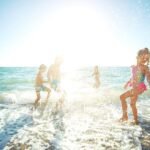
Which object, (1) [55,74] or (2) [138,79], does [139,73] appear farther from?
(1) [55,74]

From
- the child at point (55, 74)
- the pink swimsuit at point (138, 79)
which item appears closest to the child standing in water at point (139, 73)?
the pink swimsuit at point (138, 79)

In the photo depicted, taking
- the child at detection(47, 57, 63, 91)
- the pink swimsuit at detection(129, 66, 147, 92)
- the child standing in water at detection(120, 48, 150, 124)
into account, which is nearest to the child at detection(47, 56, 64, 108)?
the child at detection(47, 57, 63, 91)

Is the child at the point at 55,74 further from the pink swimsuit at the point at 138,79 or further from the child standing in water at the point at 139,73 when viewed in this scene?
the pink swimsuit at the point at 138,79

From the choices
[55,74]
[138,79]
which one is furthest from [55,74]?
[138,79]

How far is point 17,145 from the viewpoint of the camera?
5543 millimetres

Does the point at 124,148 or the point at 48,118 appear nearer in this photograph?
the point at 124,148

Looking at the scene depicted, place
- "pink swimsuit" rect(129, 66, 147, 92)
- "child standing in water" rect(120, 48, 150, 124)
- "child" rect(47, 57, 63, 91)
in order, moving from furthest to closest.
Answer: "child" rect(47, 57, 63, 91) → "pink swimsuit" rect(129, 66, 147, 92) → "child standing in water" rect(120, 48, 150, 124)

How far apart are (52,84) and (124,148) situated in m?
5.62

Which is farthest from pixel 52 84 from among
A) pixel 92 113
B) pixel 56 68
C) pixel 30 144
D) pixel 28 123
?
pixel 30 144

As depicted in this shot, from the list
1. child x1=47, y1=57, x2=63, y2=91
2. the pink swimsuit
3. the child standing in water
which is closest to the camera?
the child standing in water

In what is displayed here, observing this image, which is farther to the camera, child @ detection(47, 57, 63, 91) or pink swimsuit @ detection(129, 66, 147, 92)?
child @ detection(47, 57, 63, 91)

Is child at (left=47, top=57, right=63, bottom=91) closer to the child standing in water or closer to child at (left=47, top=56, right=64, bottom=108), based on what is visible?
child at (left=47, top=56, right=64, bottom=108)

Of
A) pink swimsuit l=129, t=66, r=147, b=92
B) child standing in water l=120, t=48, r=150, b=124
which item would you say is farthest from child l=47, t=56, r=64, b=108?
pink swimsuit l=129, t=66, r=147, b=92

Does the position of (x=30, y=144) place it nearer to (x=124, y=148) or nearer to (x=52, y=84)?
(x=124, y=148)
